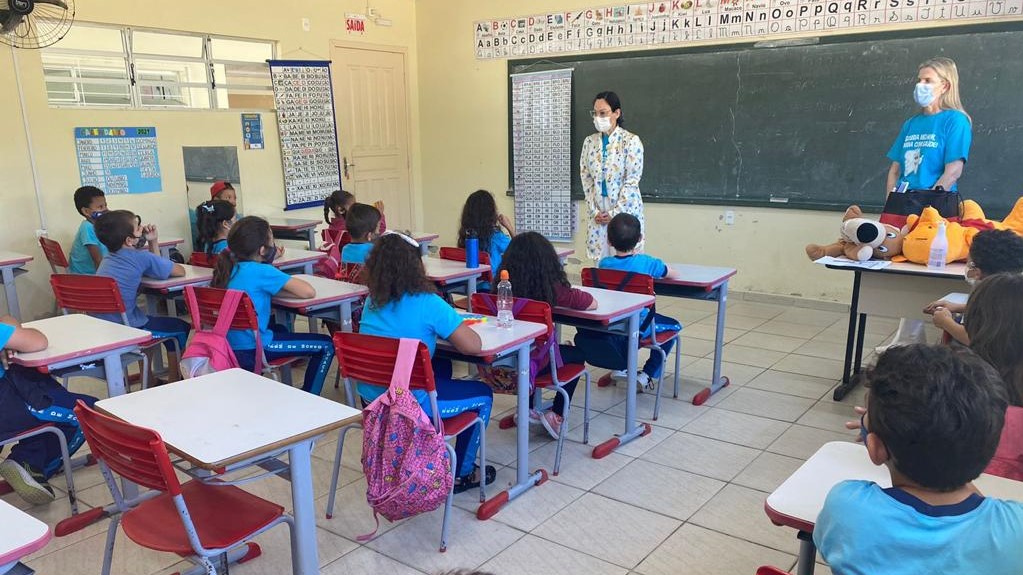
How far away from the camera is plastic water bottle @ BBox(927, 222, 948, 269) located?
3396 millimetres

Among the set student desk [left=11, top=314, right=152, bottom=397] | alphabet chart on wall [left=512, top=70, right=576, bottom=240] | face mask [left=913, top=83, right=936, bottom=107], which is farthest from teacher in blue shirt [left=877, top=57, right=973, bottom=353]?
student desk [left=11, top=314, right=152, bottom=397]

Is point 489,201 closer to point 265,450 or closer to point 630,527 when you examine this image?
point 630,527

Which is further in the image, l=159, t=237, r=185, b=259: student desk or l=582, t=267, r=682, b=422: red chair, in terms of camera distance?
l=159, t=237, r=185, b=259: student desk

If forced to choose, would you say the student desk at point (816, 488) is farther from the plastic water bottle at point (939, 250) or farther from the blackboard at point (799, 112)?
the blackboard at point (799, 112)

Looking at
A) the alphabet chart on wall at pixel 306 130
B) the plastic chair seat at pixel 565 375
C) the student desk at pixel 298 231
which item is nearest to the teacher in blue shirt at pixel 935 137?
the plastic chair seat at pixel 565 375

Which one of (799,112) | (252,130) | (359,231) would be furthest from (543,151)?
(359,231)

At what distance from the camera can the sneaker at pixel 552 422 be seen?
10.5ft

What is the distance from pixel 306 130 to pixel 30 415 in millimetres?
4686

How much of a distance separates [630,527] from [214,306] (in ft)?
6.41

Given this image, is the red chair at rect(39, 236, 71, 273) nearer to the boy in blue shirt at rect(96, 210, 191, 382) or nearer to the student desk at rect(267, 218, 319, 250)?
the boy in blue shirt at rect(96, 210, 191, 382)

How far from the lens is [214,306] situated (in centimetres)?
302

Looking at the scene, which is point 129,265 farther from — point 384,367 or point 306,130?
point 306,130

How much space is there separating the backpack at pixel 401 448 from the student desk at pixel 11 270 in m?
3.50

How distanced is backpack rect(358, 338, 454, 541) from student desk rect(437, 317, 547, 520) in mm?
349
